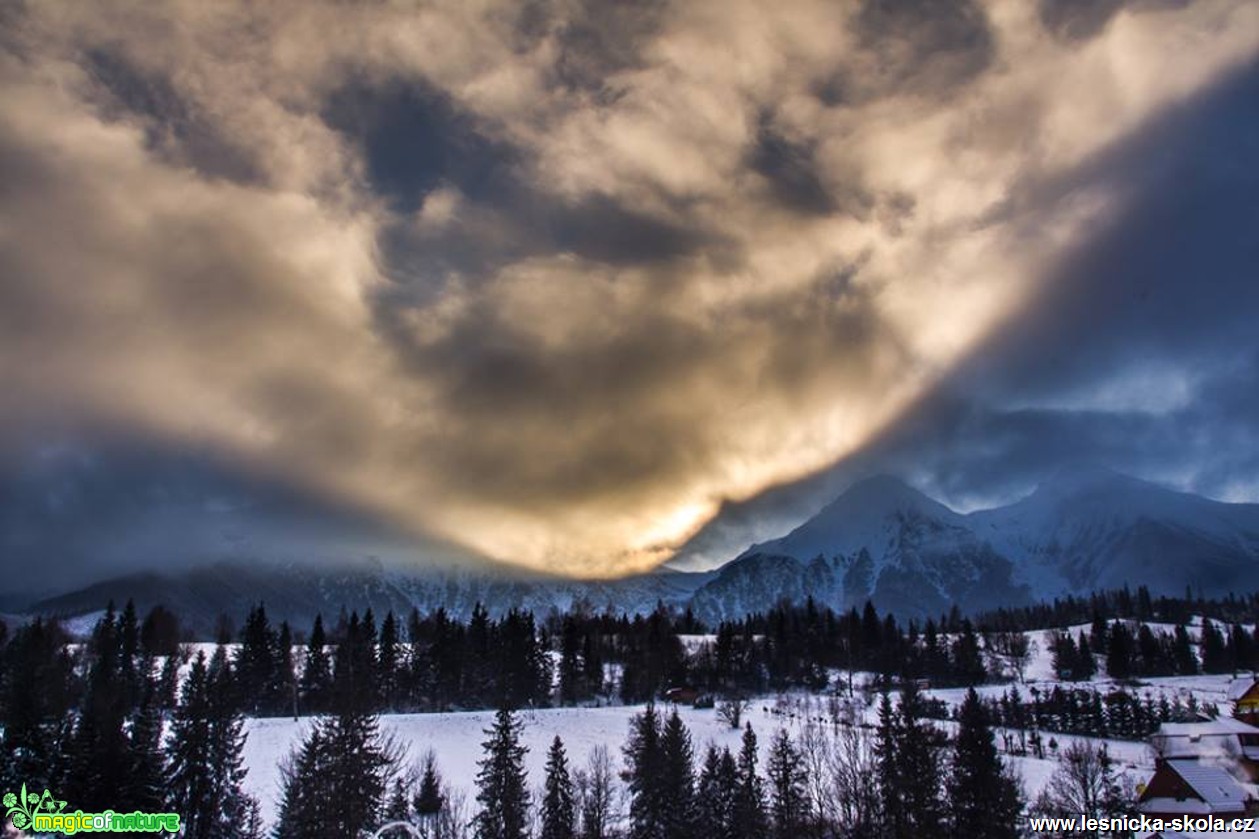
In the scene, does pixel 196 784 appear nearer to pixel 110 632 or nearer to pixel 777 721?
pixel 777 721

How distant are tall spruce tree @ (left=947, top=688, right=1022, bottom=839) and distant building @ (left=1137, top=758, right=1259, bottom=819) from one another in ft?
82.0

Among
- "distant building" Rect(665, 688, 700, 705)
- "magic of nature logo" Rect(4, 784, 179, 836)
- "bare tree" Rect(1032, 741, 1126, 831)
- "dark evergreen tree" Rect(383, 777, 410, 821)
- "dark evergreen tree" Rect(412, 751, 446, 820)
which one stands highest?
"magic of nature logo" Rect(4, 784, 179, 836)

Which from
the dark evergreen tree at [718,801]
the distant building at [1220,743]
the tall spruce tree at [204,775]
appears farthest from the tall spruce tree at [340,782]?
the distant building at [1220,743]

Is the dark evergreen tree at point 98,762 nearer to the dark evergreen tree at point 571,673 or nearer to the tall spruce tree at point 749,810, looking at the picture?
the tall spruce tree at point 749,810

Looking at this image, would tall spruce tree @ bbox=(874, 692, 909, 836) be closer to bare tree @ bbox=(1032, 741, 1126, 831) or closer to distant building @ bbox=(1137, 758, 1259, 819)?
bare tree @ bbox=(1032, 741, 1126, 831)

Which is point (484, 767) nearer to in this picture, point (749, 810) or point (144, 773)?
point (749, 810)

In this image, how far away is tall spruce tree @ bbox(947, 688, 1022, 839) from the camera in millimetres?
61938

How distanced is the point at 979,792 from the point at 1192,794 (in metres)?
30.6

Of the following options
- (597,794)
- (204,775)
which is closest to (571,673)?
(597,794)

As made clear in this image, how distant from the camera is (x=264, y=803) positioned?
85938 mm

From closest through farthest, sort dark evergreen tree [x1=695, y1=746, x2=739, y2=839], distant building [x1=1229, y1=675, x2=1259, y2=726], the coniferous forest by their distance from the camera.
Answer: the coniferous forest
dark evergreen tree [x1=695, y1=746, x2=739, y2=839]
distant building [x1=1229, y1=675, x2=1259, y2=726]

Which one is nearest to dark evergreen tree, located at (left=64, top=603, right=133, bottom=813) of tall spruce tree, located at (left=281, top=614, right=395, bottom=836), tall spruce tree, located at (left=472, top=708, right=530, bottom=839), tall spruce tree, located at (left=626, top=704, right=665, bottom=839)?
tall spruce tree, located at (left=281, top=614, right=395, bottom=836)

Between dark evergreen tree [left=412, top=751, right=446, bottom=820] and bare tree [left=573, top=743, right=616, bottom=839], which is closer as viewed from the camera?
bare tree [left=573, top=743, right=616, bottom=839]

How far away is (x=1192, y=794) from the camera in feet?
A: 259
